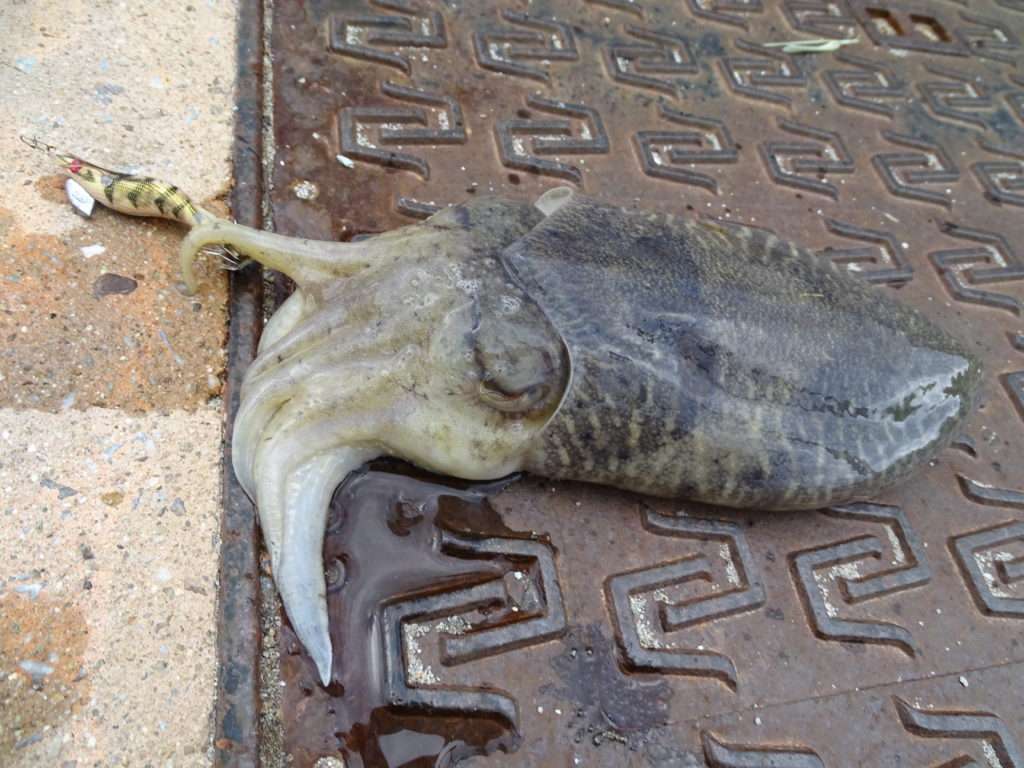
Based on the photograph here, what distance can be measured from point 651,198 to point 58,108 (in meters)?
2.20

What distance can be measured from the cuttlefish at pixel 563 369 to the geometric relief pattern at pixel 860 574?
0.54 ft

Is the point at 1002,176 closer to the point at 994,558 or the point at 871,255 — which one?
the point at 871,255

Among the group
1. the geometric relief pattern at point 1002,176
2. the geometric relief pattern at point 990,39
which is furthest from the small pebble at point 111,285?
Result: the geometric relief pattern at point 990,39

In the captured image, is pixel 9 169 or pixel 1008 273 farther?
pixel 1008 273

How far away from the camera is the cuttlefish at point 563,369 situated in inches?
83.1

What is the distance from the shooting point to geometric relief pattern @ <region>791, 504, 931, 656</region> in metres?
2.33

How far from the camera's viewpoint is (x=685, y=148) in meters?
3.40

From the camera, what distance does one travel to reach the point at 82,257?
2.45m

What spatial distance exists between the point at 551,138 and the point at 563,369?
1.48 metres

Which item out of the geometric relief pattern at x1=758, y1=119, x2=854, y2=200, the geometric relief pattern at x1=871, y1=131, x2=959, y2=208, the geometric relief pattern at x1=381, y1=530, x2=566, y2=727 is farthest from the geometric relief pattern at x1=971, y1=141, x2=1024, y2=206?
the geometric relief pattern at x1=381, y1=530, x2=566, y2=727

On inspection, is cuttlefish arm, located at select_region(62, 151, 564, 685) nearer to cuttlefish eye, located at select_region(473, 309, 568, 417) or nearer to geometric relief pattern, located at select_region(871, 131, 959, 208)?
cuttlefish eye, located at select_region(473, 309, 568, 417)

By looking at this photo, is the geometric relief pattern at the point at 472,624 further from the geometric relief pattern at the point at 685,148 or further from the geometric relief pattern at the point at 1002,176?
the geometric relief pattern at the point at 1002,176

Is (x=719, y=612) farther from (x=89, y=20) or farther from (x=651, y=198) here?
(x=89, y=20)

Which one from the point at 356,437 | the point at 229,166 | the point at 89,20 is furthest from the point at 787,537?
the point at 89,20
